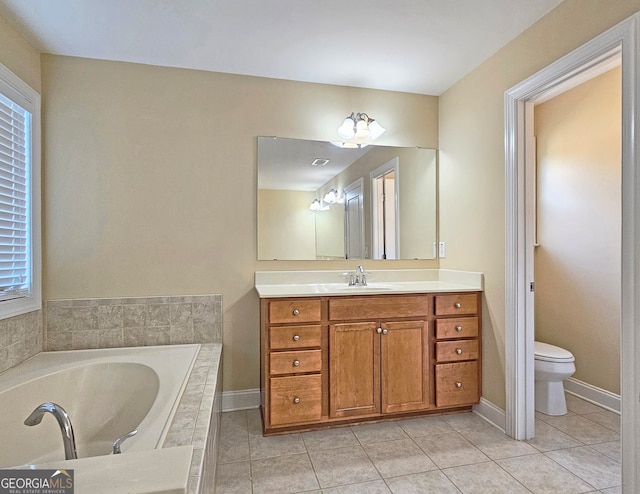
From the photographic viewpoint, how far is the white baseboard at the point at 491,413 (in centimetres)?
222

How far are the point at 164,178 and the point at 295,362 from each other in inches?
59.3

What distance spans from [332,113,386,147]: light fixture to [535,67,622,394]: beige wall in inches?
58.9

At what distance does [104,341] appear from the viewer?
7.70ft

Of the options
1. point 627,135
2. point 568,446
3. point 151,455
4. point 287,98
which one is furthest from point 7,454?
point 627,135

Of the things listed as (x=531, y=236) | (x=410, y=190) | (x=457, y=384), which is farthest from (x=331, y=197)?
(x=457, y=384)

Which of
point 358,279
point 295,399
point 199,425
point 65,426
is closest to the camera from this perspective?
point 65,426

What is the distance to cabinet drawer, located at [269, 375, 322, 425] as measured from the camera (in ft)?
6.95

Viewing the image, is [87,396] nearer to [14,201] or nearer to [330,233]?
[14,201]

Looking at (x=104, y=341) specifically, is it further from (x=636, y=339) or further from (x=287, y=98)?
(x=636, y=339)

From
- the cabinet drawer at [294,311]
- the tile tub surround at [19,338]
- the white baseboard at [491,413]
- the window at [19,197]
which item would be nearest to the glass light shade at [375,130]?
the cabinet drawer at [294,311]

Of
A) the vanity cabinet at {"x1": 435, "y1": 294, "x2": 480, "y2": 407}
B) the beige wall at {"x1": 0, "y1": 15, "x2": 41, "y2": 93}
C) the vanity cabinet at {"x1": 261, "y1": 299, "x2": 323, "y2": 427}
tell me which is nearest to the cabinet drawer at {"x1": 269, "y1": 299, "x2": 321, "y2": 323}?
the vanity cabinet at {"x1": 261, "y1": 299, "x2": 323, "y2": 427}

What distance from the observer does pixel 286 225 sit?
2.68m

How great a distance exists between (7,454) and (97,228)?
4.31ft

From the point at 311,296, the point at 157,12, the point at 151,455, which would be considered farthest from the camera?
the point at 311,296
